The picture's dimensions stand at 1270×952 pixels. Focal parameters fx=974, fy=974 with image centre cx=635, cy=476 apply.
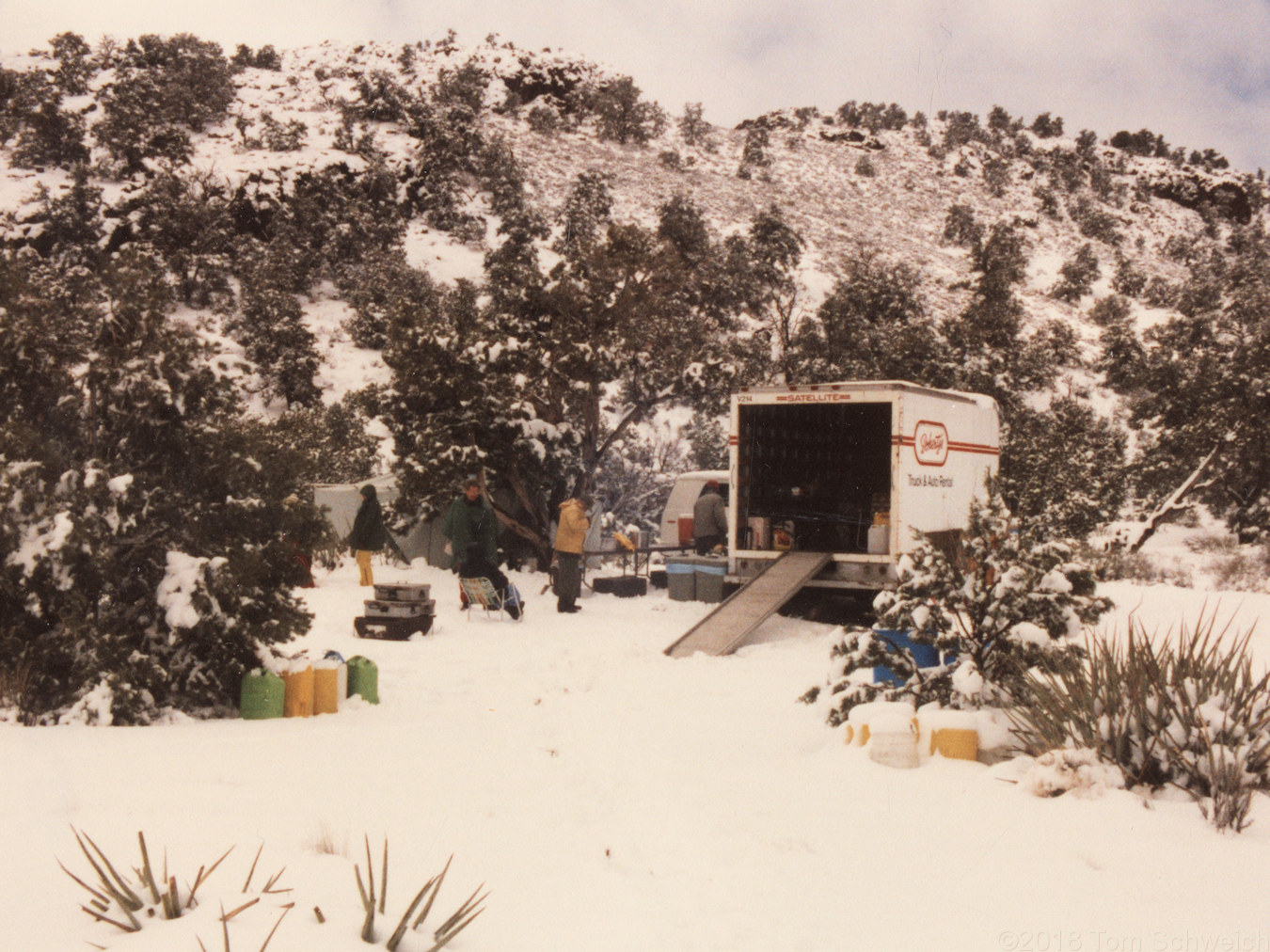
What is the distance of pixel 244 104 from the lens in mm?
62281

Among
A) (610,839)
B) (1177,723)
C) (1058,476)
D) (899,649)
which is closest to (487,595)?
(899,649)

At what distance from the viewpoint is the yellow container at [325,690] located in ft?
21.6

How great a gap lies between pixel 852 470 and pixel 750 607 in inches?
184

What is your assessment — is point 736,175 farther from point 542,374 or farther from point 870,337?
point 542,374

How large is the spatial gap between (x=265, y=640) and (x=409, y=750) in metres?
1.62

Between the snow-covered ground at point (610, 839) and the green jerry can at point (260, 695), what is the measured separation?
0.23m

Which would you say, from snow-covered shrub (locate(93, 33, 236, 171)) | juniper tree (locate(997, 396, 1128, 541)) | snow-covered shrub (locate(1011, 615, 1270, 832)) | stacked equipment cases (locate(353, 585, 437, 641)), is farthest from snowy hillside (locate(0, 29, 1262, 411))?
snow-covered shrub (locate(1011, 615, 1270, 832))

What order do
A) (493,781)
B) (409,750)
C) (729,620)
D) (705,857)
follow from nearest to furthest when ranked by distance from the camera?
(705,857)
(493,781)
(409,750)
(729,620)

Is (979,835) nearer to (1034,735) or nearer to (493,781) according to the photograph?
(1034,735)

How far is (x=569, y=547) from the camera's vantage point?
12289 millimetres

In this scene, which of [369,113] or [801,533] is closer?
[801,533]

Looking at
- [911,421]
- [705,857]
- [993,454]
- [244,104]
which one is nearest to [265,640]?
[705,857]

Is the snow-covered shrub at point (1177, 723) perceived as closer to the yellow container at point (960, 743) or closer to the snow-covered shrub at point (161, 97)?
the yellow container at point (960, 743)

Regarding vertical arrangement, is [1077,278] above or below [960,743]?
above
